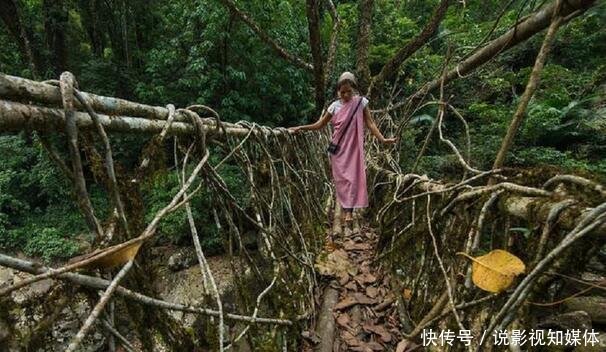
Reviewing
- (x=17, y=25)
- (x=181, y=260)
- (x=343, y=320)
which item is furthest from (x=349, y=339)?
(x=17, y=25)

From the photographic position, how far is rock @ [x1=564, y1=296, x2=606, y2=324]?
1268mm

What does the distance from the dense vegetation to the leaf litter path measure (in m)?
2.85

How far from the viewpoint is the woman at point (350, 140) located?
105 inches

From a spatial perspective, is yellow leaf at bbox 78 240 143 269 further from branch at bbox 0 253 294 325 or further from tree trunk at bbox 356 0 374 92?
tree trunk at bbox 356 0 374 92

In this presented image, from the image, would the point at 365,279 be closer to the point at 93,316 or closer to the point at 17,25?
the point at 93,316

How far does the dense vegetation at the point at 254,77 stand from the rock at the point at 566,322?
357cm

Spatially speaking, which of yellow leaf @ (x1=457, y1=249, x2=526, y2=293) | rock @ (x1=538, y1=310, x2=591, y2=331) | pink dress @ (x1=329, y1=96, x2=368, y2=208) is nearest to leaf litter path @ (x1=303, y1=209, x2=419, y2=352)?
pink dress @ (x1=329, y1=96, x2=368, y2=208)

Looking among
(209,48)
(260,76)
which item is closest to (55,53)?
(209,48)

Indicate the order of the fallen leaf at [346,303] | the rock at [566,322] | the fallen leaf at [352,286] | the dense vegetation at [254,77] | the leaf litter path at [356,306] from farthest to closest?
the dense vegetation at [254,77] → the fallen leaf at [352,286] → the fallen leaf at [346,303] → the leaf litter path at [356,306] → the rock at [566,322]

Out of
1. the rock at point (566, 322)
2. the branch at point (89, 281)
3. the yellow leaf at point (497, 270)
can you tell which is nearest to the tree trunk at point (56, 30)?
the branch at point (89, 281)

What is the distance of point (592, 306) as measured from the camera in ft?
4.27

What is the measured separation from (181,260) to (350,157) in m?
5.26

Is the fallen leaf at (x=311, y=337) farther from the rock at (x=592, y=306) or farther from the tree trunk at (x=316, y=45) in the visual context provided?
the tree trunk at (x=316, y=45)

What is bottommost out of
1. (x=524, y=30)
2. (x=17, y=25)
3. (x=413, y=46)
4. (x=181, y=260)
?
(x=181, y=260)
